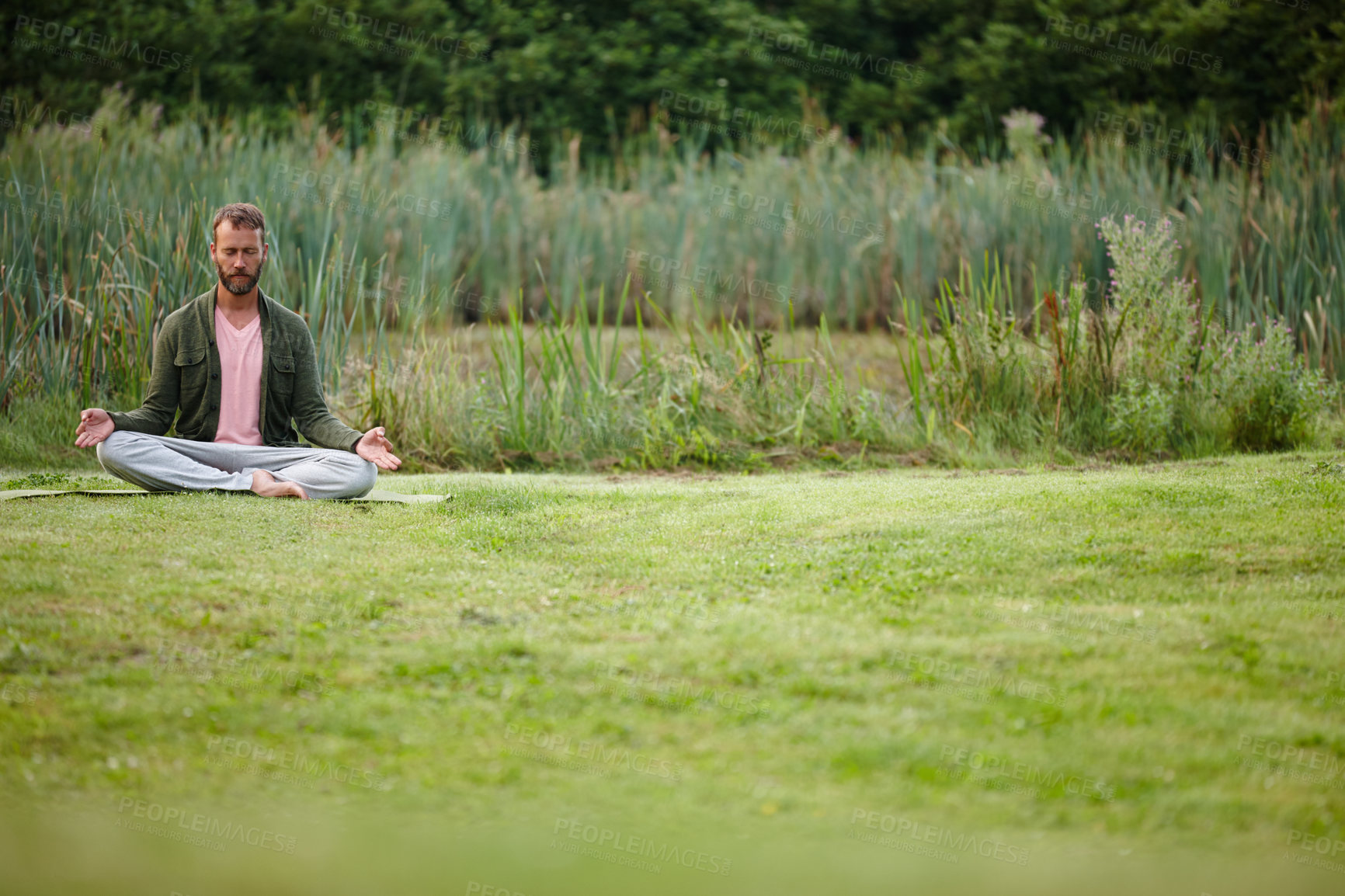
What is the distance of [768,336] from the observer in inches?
286

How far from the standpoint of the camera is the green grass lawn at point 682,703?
7.36 ft

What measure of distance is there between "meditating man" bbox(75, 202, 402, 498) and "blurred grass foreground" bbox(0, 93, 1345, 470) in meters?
1.24

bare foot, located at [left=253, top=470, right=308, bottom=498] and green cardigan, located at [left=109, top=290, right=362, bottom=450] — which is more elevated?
green cardigan, located at [left=109, top=290, right=362, bottom=450]

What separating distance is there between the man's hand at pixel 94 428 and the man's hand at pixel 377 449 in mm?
1105

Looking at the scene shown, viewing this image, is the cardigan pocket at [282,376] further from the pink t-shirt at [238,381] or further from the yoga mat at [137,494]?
the yoga mat at [137,494]

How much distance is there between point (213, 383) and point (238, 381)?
115 millimetres

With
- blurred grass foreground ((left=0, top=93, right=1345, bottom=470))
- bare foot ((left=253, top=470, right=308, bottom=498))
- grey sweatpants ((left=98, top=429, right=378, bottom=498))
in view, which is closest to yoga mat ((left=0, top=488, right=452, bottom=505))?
grey sweatpants ((left=98, top=429, right=378, bottom=498))

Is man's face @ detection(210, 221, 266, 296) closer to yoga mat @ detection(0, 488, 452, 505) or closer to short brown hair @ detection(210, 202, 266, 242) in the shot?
short brown hair @ detection(210, 202, 266, 242)

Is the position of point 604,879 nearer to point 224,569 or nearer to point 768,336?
point 224,569

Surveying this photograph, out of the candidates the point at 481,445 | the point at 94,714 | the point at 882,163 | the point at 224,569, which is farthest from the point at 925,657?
the point at 882,163

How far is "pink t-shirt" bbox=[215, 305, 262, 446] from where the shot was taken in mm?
5406

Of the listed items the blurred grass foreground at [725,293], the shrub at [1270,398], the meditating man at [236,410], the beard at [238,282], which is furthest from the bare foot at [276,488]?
the shrub at [1270,398]

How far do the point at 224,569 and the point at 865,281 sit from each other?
22.1ft

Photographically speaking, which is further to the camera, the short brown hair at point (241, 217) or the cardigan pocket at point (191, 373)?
the cardigan pocket at point (191, 373)
